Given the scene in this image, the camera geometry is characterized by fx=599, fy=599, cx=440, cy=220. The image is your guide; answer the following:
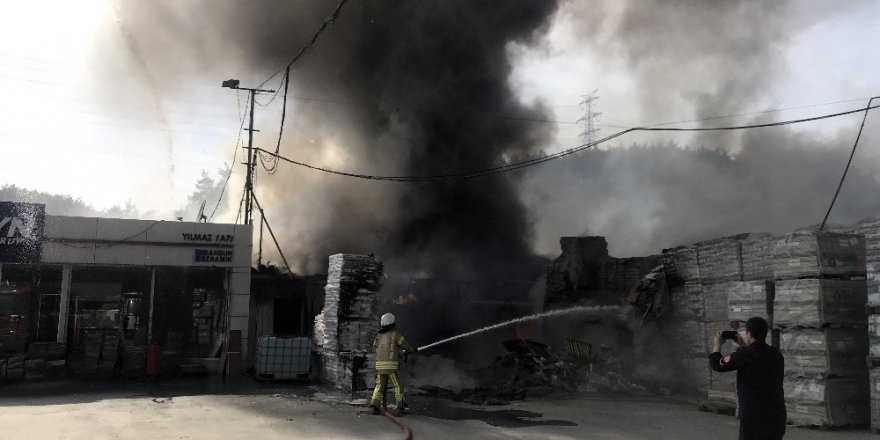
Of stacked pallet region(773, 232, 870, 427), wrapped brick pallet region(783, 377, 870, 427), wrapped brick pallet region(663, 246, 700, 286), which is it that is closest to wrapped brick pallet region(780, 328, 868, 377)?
stacked pallet region(773, 232, 870, 427)

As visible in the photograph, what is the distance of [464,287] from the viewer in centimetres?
2022

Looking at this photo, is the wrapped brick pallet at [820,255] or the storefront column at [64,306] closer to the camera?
the wrapped brick pallet at [820,255]

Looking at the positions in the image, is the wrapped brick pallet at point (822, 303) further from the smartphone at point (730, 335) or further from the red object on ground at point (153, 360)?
the red object on ground at point (153, 360)

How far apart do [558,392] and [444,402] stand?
2.64m

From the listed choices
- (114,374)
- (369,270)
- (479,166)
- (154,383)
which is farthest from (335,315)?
(479,166)

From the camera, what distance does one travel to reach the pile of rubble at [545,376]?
36.4ft

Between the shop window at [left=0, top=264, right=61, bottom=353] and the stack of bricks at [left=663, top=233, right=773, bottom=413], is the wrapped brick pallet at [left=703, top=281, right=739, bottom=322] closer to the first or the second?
the stack of bricks at [left=663, top=233, right=773, bottom=413]

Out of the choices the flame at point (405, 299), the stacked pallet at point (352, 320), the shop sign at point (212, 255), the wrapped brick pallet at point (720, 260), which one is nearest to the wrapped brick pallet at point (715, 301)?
the wrapped brick pallet at point (720, 260)

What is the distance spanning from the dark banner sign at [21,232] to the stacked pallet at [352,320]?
716 cm

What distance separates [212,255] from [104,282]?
17.8 ft

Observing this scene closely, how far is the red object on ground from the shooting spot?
12.3 metres

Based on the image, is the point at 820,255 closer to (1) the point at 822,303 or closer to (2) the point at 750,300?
(1) the point at 822,303

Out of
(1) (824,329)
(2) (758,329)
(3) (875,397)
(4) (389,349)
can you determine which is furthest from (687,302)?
(2) (758,329)

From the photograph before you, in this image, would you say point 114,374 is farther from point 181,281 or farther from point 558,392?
point 558,392
